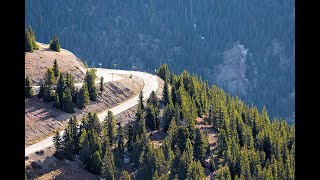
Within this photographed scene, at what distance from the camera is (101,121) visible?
114750 millimetres

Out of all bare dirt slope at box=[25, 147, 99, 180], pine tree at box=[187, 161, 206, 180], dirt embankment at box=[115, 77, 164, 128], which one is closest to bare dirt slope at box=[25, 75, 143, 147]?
dirt embankment at box=[115, 77, 164, 128]

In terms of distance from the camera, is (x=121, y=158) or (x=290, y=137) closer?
(x=121, y=158)

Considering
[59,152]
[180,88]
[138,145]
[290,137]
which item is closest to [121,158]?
[138,145]

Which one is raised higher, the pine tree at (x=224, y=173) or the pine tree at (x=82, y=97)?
the pine tree at (x=82, y=97)

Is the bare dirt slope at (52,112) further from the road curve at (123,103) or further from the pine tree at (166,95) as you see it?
the pine tree at (166,95)

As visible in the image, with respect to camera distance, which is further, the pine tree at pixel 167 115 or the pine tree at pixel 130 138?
the pine tree at pixel 167 115

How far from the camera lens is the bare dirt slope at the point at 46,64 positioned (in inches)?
5067

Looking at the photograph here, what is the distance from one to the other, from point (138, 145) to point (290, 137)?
43.1 meters

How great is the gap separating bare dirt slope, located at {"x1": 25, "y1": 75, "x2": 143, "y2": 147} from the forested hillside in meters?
6.90

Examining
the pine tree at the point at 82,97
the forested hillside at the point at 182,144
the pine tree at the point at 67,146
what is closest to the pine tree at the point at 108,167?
the forested hillside at the point at 182,144

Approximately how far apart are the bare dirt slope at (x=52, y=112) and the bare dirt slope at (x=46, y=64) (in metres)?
9.16
